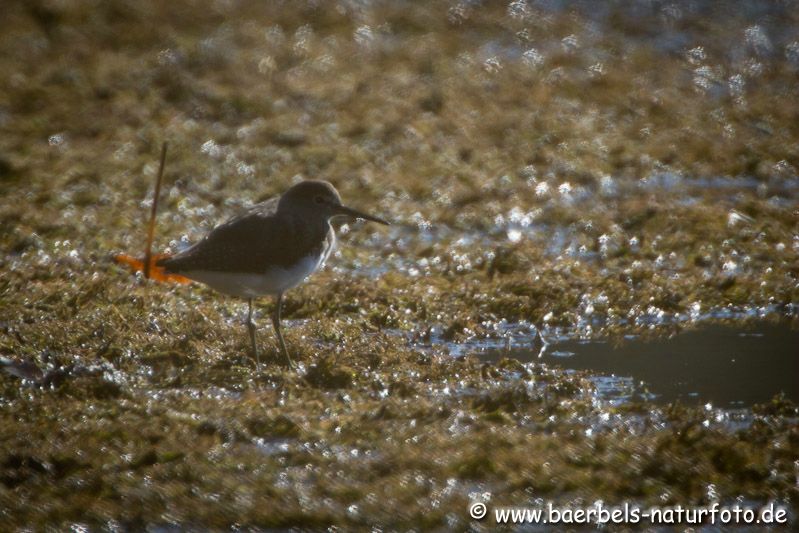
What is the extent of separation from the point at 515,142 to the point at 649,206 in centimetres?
207

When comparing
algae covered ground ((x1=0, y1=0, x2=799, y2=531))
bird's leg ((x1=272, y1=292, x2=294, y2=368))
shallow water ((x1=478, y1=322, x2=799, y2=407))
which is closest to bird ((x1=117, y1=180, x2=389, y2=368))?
bird's leg ((x1=272, y1=292, x2=294, y2=368))

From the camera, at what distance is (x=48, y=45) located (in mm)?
13977

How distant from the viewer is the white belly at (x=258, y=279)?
748 cm

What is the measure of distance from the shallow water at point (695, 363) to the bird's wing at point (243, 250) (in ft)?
4.70

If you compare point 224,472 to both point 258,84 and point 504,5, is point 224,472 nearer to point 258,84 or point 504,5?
point 258,84

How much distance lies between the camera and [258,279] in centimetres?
750

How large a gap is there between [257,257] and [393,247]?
8.64 ft

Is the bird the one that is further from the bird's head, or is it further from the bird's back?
the bird's head

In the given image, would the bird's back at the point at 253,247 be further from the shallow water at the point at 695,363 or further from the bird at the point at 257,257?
the shallow water at the point at 695,363

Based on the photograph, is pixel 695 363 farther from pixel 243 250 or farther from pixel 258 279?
pixel 243 250

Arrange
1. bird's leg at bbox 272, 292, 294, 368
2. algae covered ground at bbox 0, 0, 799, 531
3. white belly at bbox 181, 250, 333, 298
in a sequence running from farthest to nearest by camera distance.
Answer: white belly at bbox 181, 250, 333, 298 < bird's leg at bbox 272, 292, 294, 368 < algae covered ground at bbox 0, 0, 799, 531

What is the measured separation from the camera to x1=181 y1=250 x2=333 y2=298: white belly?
7480 mm

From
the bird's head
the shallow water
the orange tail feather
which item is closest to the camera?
the shallow water

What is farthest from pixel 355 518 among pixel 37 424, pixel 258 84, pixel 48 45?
pixel 48 45
